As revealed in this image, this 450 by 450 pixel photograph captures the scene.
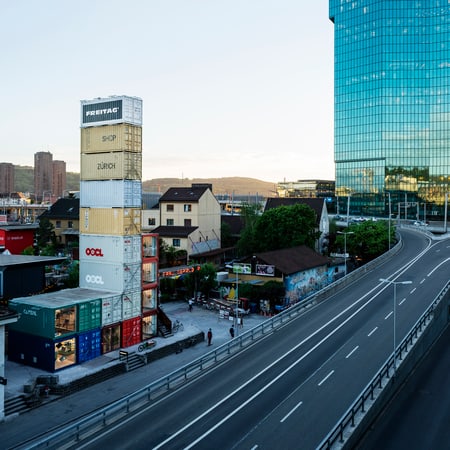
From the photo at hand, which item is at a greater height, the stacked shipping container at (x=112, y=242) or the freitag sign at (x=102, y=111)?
the freitag sign at (x=102, y=111)

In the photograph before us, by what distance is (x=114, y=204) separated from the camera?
4438 centimetres

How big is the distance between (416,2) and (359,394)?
167m

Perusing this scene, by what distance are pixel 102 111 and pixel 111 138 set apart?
2.71 m

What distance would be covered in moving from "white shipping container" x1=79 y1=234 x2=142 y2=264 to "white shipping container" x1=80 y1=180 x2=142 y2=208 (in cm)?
288

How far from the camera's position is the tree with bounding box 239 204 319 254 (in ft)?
261

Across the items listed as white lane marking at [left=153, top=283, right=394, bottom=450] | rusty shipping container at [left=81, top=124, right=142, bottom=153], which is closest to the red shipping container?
white lane marking at [left=153, top=283, right=394, bottom=450]

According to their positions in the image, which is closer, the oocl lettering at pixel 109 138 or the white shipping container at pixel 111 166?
the white shipping container at pixel 111 166

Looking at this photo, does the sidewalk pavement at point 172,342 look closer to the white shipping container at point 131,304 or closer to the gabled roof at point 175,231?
the white shipping container at point 131,304

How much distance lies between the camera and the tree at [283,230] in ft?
261

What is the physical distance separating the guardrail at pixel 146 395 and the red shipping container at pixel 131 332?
8837 millimetres

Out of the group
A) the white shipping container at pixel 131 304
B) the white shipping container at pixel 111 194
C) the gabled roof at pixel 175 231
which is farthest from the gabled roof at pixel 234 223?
the white shipping container at pixel 131 304

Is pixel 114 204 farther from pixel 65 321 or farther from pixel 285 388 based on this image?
pixel 285 388

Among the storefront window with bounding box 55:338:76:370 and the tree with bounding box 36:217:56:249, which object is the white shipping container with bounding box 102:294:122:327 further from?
the tree with bounding box 36:217:56:249

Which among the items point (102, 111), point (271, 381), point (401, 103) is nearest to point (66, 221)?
point (102, 111)
